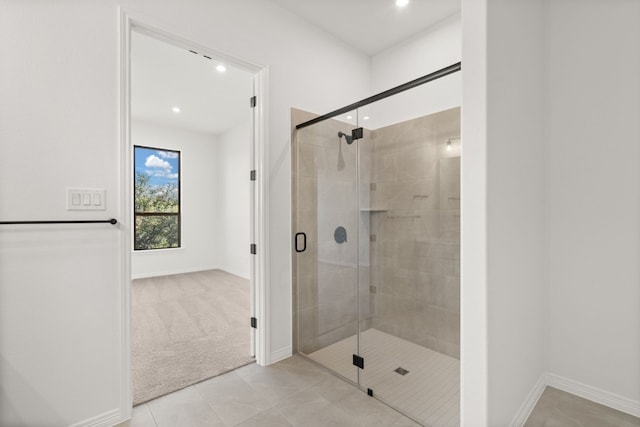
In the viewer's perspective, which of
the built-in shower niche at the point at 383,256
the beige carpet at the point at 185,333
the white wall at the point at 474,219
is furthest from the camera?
the beige carpet at the point at 185,333

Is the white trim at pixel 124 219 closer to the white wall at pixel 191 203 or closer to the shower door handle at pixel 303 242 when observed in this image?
the shower door handle at pixel 303 242

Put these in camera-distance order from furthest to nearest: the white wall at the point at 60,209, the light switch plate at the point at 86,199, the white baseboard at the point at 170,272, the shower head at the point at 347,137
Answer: the white baseboard at the point at 170,272 < the shower head at the point at 347,137 < the light switch plate at the point at 86,199 < the white wall at the point at 60,209

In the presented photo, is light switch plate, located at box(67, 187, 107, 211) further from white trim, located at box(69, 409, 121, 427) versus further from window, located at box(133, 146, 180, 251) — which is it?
window, located at box(133, 146, 180, 251)

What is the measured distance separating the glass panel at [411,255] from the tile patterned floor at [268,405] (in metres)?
0.18

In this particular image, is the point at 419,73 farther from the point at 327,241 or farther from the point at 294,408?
the point at 294,408

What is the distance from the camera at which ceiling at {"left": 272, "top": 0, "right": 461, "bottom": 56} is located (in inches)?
99.1

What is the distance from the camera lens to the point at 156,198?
5.74 m

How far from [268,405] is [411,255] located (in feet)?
4.71
